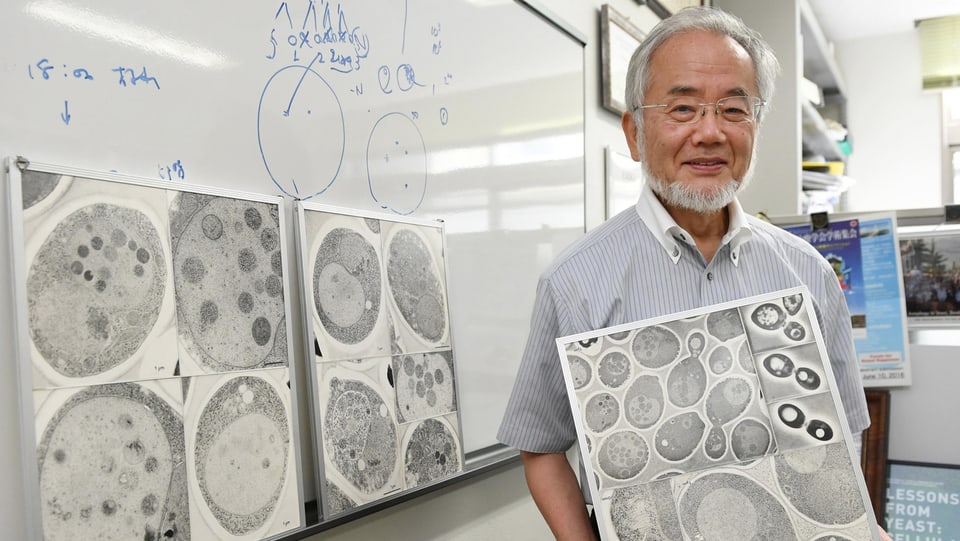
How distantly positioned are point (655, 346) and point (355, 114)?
64 centimetres

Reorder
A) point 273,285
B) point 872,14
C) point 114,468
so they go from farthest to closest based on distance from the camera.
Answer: point 872,14
point 273,285
point 114,468

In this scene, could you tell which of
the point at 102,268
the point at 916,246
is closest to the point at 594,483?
the point at 102,268

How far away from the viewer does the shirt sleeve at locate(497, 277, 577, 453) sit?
3.57ft

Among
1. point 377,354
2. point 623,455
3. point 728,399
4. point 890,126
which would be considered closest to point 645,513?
point 623,455

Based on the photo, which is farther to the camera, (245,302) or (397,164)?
(397,164)

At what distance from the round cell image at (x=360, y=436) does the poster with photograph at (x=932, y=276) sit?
138cm

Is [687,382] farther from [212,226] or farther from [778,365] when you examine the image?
[212,226]

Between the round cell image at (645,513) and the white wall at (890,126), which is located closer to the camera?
the round cell image at (645,513)

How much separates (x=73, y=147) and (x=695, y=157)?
0.84 metres

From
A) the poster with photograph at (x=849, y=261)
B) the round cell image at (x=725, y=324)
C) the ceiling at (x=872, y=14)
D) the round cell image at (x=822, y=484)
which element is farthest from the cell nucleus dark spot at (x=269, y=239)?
the ceiling at (x=872, y=14)

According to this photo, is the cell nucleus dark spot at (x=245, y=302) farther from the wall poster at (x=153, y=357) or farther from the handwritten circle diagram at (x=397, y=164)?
the handwritten circle diagram at (x=397, y=164)

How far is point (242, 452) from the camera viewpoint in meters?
0.96

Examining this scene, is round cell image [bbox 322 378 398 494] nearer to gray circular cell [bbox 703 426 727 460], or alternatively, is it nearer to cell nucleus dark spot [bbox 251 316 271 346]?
cell nucleus dark spot [bbox 251 316 271 346]

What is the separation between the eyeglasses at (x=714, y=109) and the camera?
42.7 inches
